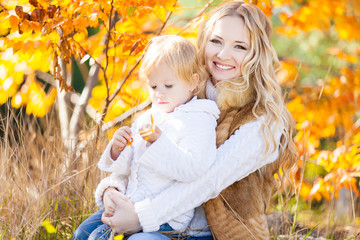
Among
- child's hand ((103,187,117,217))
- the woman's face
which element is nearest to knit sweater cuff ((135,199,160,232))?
child's hand ((103,187,117,217))

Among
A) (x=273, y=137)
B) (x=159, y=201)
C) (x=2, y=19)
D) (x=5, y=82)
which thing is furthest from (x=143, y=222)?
(x=5, y=82)

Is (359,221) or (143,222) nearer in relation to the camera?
(143,222)

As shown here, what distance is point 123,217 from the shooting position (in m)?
2.22

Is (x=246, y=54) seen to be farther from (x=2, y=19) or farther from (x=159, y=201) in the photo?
(x=2, y=19)

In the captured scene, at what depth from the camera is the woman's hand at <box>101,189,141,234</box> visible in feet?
7.27

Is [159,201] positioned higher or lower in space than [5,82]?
higher

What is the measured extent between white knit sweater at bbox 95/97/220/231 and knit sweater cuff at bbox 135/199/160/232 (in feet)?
0.26

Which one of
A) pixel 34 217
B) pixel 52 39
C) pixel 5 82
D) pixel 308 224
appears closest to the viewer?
pixel 34 217

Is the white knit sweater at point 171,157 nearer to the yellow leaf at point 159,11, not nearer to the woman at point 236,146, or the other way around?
the woman at point 236,146

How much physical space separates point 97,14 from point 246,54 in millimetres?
1009

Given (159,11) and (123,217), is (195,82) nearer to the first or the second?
(123,217)

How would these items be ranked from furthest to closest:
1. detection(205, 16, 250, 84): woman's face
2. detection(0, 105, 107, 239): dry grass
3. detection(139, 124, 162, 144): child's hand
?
detection(0, 105, 107, 239): dry grass
detection(205, 16, 250, 84): woman's face
detection(139, 124, 162, 144): child's hand

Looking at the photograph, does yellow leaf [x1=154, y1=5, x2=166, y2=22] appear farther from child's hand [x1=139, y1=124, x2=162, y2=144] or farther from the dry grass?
child's hand [x1=139, y1=124, x2=162, y2=144]

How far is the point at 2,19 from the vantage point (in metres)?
3.02
